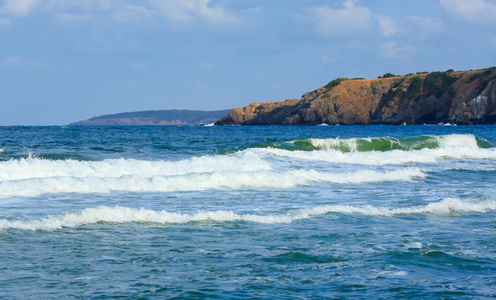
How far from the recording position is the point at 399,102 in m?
107

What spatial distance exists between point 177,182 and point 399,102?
9953cm

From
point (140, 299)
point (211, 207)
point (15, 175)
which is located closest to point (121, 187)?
point (211, 207)

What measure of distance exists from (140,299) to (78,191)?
8582 millimetres

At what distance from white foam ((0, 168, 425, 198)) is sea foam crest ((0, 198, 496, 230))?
3816mm

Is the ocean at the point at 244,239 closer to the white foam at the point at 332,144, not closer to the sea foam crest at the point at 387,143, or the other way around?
the white foam at the point at 332,144

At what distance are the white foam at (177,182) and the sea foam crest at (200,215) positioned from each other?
382 centimetres

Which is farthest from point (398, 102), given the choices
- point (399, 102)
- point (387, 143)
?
point (387, 143)

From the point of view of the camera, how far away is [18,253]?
6398mm

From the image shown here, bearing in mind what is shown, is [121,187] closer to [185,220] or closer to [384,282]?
[185,220]

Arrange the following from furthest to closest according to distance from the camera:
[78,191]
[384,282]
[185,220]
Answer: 1. [78,191]
2. [185,220]
3. [384,282]

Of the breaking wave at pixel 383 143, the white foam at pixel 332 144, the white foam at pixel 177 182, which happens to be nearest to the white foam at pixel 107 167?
the white foam at pixel 177 182

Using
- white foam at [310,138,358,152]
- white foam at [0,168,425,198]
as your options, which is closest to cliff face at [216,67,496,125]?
white foam at [310,138,358,152]

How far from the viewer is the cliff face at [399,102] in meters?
92.1

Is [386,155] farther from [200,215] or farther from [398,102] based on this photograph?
[398,102]
